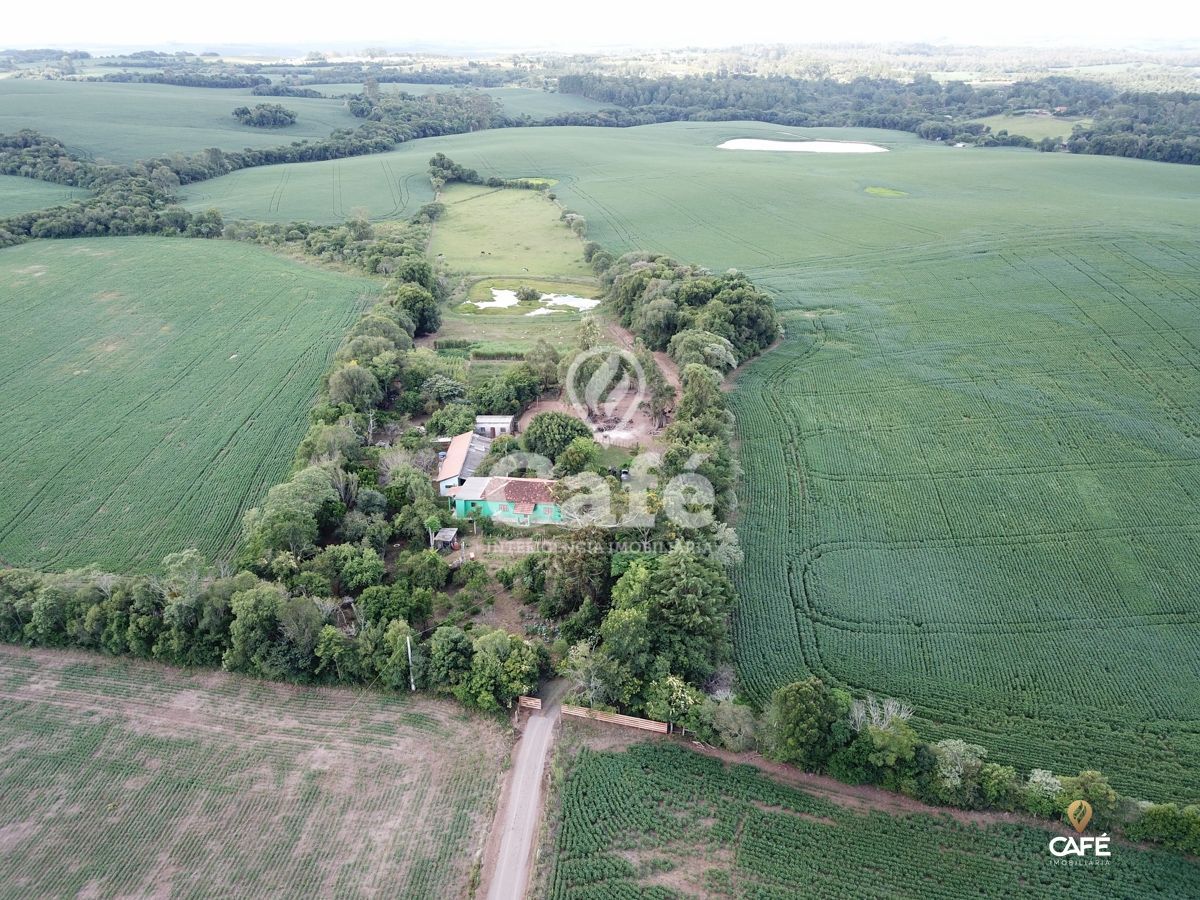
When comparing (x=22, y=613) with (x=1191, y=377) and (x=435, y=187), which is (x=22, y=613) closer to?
(x=1191, y=377)

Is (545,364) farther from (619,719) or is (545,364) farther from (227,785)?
(227,785)

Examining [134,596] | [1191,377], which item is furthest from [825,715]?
[1191,377]

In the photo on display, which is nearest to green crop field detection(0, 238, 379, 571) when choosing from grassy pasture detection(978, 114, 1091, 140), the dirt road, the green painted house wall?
the green painted house wall

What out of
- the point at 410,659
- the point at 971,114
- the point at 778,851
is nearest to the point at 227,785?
the point at 410,659

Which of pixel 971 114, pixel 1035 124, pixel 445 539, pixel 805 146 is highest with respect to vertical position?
pixel 971 114

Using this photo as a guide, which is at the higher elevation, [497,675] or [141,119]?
[141,119]

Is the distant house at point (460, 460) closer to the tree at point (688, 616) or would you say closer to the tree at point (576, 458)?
the tree at point (576, 458)
